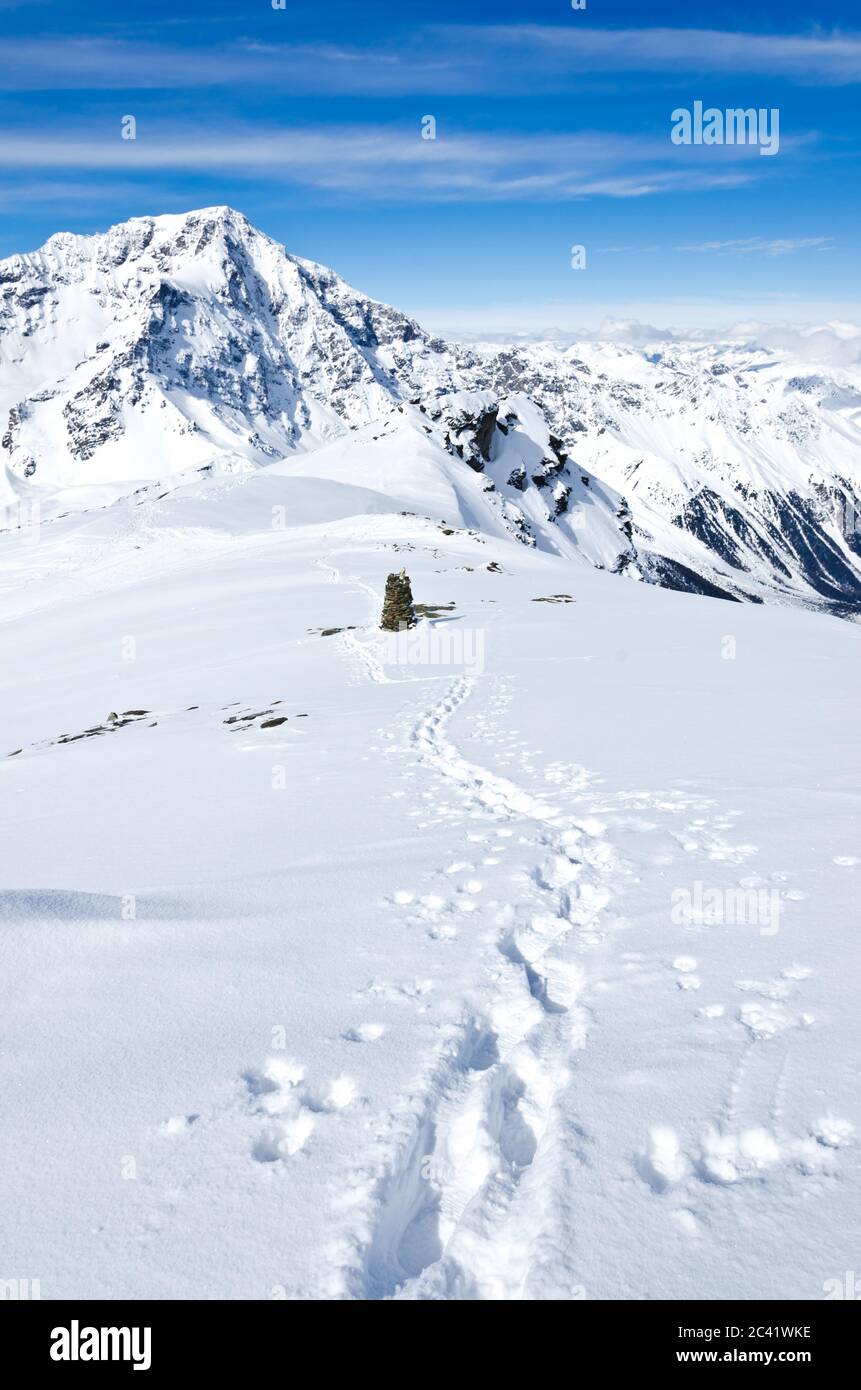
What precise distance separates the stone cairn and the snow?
1109 centimetres

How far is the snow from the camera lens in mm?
4250

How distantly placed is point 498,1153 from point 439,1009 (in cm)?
132

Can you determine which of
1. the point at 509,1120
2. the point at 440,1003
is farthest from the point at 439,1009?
the point at 509,1120

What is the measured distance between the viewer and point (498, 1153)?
491 centimetres

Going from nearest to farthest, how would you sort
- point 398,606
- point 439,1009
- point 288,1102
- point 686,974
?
point 288,1102 < point 439,1009 < point 686,974 < point 398,606

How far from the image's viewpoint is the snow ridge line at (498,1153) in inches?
166

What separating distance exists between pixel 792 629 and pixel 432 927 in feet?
85.9

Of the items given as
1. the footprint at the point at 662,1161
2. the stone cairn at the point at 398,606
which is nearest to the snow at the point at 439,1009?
the footprint at the point at 662,1161

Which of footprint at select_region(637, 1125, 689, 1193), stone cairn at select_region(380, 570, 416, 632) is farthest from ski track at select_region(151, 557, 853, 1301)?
stone cairn at select_region(380, 570, 416, 632)

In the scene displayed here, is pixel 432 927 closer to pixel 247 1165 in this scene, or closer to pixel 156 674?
pixel 247 1165

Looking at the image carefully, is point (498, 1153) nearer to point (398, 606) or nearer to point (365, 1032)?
point (365, 1032)

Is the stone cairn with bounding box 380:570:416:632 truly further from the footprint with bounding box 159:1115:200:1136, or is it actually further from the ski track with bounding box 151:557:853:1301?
the footprint with bounding box 159:1115:200:1136

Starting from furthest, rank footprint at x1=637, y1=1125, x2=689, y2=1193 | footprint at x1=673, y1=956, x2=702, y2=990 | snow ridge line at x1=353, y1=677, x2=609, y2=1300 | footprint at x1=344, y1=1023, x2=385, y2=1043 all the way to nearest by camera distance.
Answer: footprint at x1=673, y1=956, x2=702, y2=990, footprint at x1=344, y1=1023, x2=385, y2=1043, footprint at x1=637, y1=1125, x2=689, y2=1193, snow ridge line at x1=353, y1=677, x2=609, y2=1300
